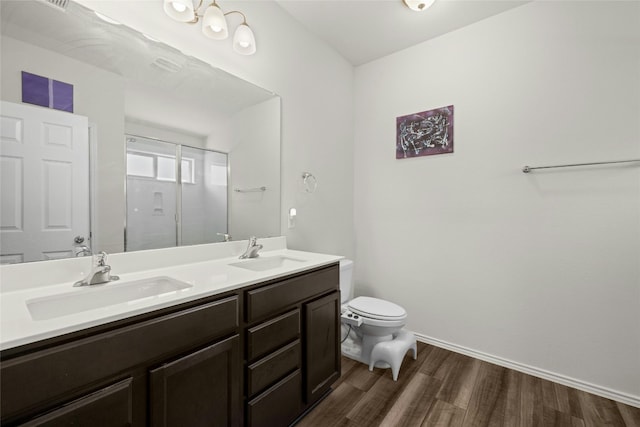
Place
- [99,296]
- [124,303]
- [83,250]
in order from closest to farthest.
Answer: [124,303], [99,296], [83,250]

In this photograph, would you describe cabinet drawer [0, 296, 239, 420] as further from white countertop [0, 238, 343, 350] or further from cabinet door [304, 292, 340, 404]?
cabinet door [304, 292, 340, 404]

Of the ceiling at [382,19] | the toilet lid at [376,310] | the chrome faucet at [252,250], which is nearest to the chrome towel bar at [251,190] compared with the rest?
the chrome faucet at [252,250]

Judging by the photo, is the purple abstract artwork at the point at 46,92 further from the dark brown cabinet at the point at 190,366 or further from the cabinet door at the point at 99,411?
the cabinet door at the point at 99,411

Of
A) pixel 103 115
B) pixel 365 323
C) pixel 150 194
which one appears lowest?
pixel 365 323

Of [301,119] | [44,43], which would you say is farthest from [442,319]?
[44,43]

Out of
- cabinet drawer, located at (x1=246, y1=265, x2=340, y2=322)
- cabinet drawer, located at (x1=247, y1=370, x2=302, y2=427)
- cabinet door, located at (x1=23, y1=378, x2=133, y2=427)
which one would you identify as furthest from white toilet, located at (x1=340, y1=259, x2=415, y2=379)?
cabinet door, located at (x1=23, y1=378, x2=133, y2=427)

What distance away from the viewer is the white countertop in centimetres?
66

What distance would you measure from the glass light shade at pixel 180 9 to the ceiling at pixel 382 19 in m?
0.83

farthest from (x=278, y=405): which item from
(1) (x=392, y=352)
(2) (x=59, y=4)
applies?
(2) (x=59, y=4)

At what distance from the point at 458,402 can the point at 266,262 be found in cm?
142

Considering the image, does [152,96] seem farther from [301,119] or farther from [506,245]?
[506,245]

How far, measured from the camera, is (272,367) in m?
1.22

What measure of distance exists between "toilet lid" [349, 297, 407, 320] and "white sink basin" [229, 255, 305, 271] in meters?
0.65

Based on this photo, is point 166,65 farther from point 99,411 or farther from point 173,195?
point 99,411
